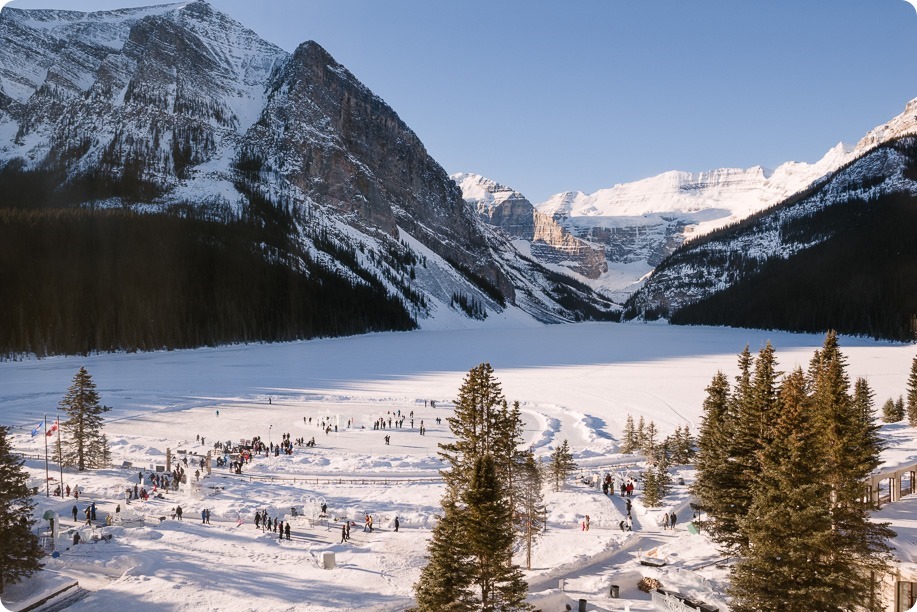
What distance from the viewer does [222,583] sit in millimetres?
22828

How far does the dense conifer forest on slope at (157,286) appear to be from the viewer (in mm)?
113125

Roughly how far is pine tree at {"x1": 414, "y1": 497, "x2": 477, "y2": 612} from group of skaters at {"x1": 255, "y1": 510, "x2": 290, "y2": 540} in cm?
1429

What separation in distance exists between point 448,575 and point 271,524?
56.7ft

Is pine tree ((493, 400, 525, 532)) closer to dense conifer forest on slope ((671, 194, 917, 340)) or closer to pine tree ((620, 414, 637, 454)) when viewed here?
pine tree ((620, 414, 637, 454))

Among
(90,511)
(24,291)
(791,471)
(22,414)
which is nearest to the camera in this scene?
(791,471)

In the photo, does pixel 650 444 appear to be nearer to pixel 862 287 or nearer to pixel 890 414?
pixel 890 414

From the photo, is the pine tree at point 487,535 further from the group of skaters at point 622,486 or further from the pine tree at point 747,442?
the group of skaters at point 622,486

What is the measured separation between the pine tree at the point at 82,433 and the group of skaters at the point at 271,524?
716 inches

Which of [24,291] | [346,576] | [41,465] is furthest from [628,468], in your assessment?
[24,291]

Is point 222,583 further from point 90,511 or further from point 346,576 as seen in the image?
point 90,511

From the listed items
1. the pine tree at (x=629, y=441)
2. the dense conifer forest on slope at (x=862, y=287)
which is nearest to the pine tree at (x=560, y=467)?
the pine tree at (x=629, y=441)

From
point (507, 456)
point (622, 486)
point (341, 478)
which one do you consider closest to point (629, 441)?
point (622, 486)

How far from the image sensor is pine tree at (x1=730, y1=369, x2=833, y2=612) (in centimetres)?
1479

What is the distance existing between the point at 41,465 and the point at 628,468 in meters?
43.3
